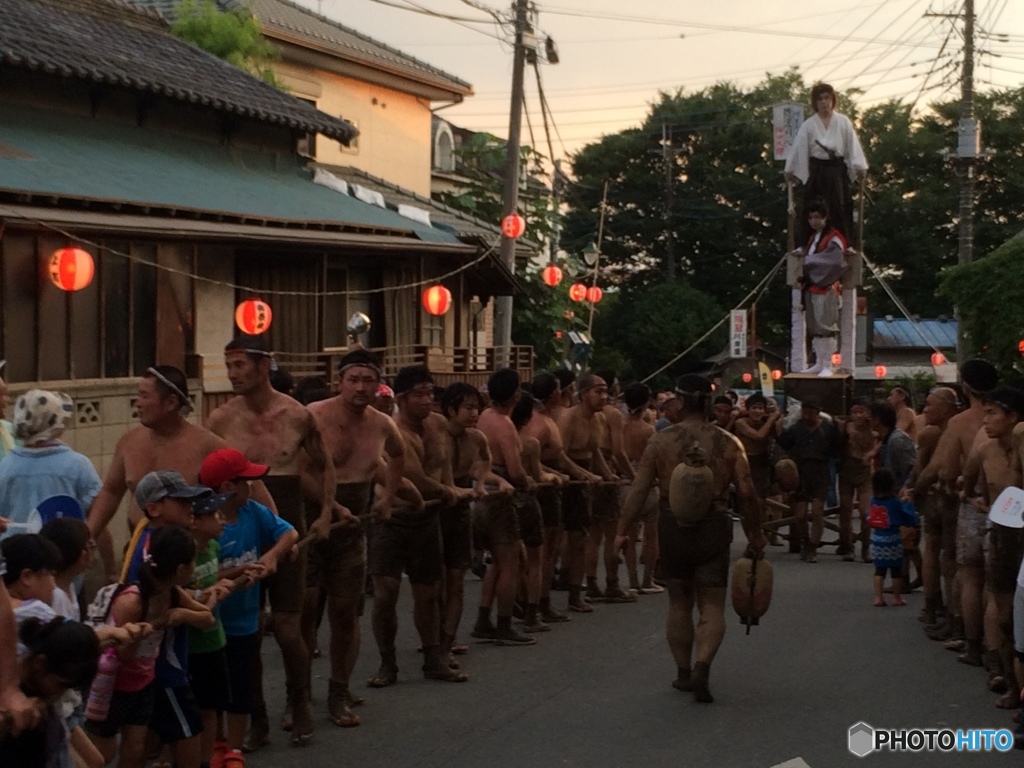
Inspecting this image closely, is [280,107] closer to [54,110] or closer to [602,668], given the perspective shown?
[54,110]

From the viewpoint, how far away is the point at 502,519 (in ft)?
36.0

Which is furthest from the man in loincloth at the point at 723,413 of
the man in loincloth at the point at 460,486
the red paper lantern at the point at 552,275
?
the red paper lantern at the point at 552,275

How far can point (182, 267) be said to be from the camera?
18.3 meters

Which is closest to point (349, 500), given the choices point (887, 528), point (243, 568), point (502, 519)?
point (243, 568)

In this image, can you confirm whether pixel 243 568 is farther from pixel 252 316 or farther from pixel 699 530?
pixel 252 316

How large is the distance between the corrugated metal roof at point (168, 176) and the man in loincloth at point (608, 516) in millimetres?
6477

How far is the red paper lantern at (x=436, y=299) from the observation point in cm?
2344

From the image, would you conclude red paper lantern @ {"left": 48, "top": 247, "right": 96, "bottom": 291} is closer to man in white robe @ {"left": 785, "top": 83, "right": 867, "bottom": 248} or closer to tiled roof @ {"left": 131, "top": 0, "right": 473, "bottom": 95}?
man in white robe @ {"left": 785, "top": 83, "right": 867, "bottom": 248}

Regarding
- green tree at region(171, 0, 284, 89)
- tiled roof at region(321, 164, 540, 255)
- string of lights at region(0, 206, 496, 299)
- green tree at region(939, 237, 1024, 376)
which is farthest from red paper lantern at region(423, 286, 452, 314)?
green tree at region(939, 237, 1024, 376)

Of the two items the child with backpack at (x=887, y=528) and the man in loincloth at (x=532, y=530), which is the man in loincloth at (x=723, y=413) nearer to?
the child with backpack at (x=887, y=528)

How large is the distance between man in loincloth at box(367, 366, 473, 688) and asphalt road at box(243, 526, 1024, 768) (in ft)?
0.70

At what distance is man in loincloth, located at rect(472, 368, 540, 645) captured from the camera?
1096 cm

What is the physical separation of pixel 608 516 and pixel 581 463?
0.79m

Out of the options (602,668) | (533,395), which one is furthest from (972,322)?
(602,668)
